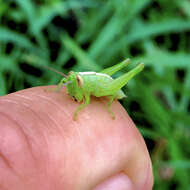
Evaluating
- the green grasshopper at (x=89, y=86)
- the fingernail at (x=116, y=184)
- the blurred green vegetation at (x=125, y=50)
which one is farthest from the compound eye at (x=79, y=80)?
the blurred green vegetation at (x=125, y=50)

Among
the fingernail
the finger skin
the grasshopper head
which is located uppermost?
the grasshopper head

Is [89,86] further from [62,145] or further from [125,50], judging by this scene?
[125,50]

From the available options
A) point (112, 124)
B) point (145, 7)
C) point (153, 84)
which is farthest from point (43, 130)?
point (145, 7)

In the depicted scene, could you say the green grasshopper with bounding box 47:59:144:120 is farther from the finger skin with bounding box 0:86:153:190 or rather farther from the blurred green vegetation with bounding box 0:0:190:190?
the blurred green vegetation with bounding box 0:0:190:190

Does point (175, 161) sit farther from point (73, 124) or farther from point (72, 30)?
point (72, 30)

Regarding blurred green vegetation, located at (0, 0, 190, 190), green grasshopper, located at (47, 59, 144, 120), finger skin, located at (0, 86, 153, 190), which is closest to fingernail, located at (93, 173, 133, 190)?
finger skin, located at (0, 86, 153, 190)

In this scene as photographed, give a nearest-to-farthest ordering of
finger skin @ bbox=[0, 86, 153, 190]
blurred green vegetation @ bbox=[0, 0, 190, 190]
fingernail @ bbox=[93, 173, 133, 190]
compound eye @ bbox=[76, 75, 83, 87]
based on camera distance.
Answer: finger skin @ bbox=[0, 86, 153, 190]
fingernail @ bbox=[93, 173, 133, 190]
compound eye @ bbox=[76, 75, 83, 87]
blurred green vegetation @ bbox=[0, 0, 190, 190]
